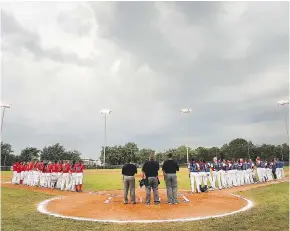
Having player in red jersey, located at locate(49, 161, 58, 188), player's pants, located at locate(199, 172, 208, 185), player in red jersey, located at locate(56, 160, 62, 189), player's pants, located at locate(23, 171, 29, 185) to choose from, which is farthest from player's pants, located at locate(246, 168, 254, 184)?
player's pants, located at locate(23, 171, 29, 185)

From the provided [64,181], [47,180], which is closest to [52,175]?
[47,180]

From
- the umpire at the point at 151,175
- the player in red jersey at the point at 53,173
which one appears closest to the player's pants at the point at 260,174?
the umpire at the point at 151,175

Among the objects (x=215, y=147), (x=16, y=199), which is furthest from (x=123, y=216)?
(x=215, y=147)

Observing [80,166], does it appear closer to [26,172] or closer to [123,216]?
[26,172]

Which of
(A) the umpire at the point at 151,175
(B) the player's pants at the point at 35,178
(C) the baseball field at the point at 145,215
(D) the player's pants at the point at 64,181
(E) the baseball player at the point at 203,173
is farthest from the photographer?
(B) the player's pants at the point at 35,178

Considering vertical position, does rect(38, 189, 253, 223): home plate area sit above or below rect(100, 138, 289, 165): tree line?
below

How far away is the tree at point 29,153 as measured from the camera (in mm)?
90881

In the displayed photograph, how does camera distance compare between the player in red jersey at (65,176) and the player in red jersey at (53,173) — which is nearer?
the player in red jersey at (65,176)

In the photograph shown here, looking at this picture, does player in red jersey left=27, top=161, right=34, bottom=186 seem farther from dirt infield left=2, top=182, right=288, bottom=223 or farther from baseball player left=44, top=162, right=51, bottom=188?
dirt infield left=2, top=182, right=288, bottom=223

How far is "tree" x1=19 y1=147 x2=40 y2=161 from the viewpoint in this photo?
3578 inches

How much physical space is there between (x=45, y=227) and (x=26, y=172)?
674 inches

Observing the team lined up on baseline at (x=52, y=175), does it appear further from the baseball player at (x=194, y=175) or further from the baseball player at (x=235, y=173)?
the baseball player at (x=235, y=173)

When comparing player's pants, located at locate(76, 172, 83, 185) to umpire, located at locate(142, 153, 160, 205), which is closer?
umpire, located at locate(142, 153, 160, 205)

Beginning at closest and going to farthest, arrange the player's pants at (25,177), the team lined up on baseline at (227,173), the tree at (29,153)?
1. the team lined up on baseline at (227,173)
2. the player's pants at (25,177)
3. the tree at (29,153)
